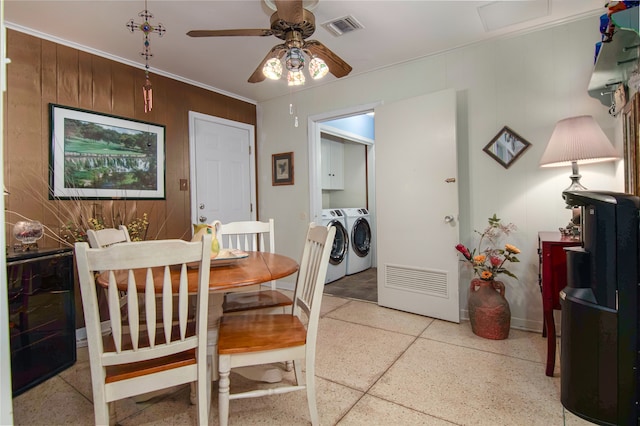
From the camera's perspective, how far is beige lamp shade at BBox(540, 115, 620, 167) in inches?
76.7

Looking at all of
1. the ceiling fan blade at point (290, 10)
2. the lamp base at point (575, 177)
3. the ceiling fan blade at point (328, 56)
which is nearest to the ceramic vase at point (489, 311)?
the lamp base at point (575, 177)

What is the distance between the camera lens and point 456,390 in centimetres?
179

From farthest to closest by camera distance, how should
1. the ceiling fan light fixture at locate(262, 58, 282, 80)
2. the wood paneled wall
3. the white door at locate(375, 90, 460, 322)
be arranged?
the white door at locate(375, 90, 460, 322), the wood paneled wall, the ceiling fan light fixture at locate(262, 58, 282, 80)

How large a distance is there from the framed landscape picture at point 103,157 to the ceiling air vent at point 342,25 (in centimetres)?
193

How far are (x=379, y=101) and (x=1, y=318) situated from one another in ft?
10.6

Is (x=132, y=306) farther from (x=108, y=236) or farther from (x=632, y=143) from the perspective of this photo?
(x=632, y=143)

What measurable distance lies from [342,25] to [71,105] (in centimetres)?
227

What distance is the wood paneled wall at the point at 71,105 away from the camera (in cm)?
235

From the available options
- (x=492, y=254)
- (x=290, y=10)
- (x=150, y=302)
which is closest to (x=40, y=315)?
(x=150, y=302)

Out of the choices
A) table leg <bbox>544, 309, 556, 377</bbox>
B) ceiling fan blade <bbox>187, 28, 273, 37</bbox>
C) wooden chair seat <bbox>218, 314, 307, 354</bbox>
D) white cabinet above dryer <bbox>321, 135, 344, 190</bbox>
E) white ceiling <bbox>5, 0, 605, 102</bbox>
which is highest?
white ceiling <bbox>5, 0, 605, 102</bbox>

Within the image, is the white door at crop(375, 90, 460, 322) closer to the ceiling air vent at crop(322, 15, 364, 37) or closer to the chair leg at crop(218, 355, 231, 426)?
the ceiling air vent at crop(322, 15, 364, 37)

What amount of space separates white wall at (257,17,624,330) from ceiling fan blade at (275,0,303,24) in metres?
1.72

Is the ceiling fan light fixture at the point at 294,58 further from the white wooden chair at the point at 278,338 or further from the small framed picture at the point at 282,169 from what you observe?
the small framed picture at the point at 282,169

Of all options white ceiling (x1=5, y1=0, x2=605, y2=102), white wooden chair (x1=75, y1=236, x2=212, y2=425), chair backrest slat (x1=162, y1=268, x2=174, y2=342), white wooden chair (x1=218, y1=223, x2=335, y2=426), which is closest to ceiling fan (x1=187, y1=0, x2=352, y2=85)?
white ceiling (x1=5, y1=0, x2=605, y2=102)
